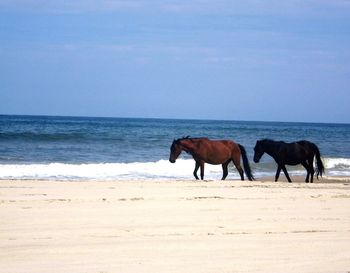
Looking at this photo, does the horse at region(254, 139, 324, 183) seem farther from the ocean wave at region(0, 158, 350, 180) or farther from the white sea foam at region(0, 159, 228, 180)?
the white sea foam at region(0, 159, 228, 180)

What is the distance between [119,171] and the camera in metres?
21.2

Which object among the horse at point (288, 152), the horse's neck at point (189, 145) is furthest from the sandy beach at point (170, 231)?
the horse at point (288, 152)

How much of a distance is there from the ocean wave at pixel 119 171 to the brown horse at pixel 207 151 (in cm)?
192

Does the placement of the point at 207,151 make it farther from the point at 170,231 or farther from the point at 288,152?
the point at 170,231

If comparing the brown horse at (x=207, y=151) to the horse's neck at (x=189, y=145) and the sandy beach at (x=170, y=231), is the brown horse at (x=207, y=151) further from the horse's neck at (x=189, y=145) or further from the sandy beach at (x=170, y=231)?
the sandy beach at (x=170, y=231)

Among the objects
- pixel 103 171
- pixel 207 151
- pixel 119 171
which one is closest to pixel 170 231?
pixel 207 151

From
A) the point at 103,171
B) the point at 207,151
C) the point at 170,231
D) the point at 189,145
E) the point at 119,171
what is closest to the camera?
the point at 170,231

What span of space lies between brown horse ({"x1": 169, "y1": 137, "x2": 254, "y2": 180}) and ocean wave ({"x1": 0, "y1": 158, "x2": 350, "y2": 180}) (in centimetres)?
192

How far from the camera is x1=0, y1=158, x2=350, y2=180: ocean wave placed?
755 inches

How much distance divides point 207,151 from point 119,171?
4361 millimetres

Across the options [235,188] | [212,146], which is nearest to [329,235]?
[235,188]

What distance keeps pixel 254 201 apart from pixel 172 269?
17.4 feet

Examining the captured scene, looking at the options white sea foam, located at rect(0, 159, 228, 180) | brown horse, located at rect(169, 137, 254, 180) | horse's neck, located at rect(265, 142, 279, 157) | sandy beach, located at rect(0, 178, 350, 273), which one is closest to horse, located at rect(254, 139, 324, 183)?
horse's neck, located at rect(265, 142, 279, 157)

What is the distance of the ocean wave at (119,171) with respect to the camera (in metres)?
19.2
